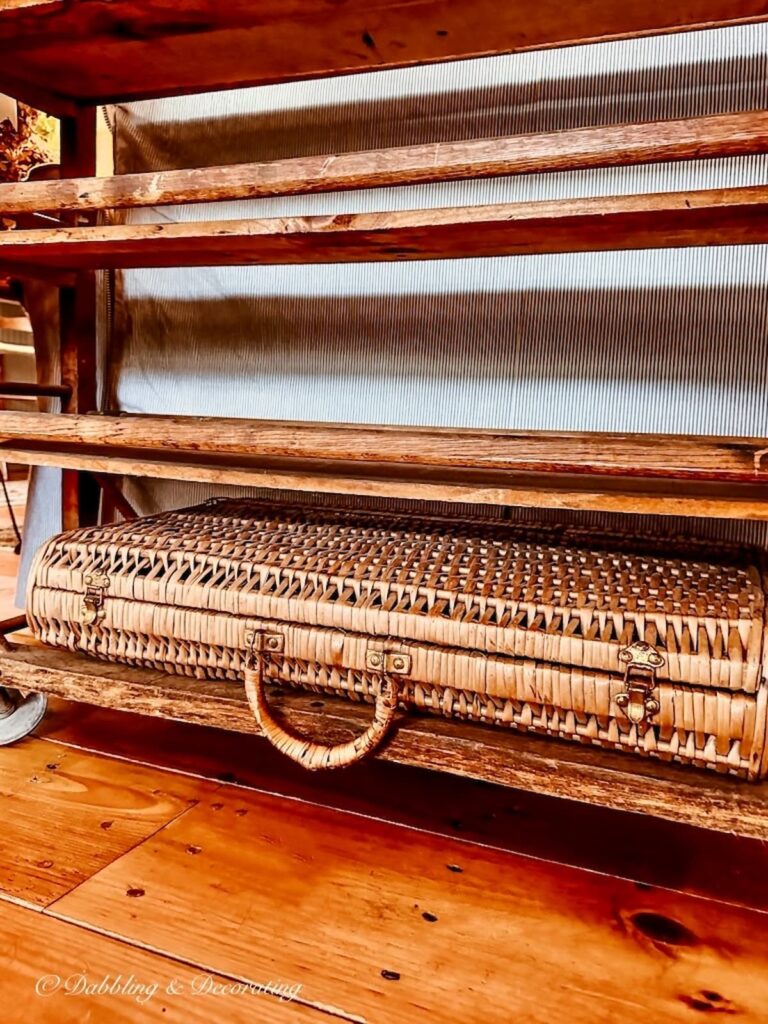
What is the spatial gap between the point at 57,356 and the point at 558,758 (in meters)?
1.14

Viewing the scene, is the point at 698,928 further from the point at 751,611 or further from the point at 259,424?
the point at 259,424

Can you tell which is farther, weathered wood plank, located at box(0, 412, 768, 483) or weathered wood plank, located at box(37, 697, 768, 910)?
weathered wood plank, located at box(37, 697, 768, 910)

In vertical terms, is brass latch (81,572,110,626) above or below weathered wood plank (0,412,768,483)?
below

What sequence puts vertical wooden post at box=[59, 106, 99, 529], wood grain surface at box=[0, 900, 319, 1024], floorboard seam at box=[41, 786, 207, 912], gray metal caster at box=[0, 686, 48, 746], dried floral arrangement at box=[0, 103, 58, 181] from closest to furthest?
1. wood grain surface at box=[0, 900, 319, 1024]
2. floorboard seam at box=[41, 786, 207, 912]
3. gray metal caster at box=[0, 686, 48, 746]
4. vertical wooden post at box=[59, 106, 99, 529]
5. dried floral arrangement at box=[0, 103, 58, 181]

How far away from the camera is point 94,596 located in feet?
2.92

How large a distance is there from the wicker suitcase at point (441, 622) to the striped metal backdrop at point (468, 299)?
0.25 metres

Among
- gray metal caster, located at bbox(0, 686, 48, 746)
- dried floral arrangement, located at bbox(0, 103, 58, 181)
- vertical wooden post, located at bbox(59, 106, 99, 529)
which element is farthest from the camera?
dried floral arrangement, located at bbox(0, 103, 58, 181)

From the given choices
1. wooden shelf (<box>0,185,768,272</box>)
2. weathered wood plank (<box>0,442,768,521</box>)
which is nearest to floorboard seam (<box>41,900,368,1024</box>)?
weathered wood plank (<box>0,442,768,521</box>)

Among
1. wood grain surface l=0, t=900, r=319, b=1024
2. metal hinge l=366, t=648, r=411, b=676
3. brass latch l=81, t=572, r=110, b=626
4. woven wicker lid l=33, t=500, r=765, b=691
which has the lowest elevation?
wood grain surface l=0, t=900, r=319, b=1024

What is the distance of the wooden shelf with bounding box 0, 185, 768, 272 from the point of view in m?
0.66

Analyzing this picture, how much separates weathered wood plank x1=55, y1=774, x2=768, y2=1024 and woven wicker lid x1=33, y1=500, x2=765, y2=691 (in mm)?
234

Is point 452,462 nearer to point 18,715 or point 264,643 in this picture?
point 264,643

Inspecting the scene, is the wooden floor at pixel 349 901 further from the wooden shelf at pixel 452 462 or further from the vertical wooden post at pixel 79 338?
the vertical wooden post at pixel 79 338

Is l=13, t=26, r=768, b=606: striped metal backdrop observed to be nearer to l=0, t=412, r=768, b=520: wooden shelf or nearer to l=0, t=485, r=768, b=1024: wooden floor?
l=0, t=412, r=768, b=520: wooden shelf
